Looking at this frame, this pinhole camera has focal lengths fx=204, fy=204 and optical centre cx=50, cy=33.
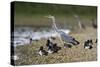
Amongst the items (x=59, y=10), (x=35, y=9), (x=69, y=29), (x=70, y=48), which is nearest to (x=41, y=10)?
(x=35, y=9)

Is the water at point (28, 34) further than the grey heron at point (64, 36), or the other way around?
the grey heron at point (64, 36)

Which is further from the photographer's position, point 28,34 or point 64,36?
point 64,36

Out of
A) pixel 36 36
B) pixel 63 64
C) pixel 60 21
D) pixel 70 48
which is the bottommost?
pixel 63 64

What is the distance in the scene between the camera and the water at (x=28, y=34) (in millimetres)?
2055

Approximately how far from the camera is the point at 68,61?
88.4 inches

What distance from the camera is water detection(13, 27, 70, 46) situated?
6.74 feet

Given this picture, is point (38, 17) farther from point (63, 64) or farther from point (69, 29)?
point (63, 64)

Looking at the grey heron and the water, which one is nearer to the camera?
the water

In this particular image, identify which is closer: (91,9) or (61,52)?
(61,52)

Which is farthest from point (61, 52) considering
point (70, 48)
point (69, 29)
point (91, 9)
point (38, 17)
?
point (91, 9)

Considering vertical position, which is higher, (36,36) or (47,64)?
(36,36)

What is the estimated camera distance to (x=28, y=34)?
6.89 ft

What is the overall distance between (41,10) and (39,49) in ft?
1.35

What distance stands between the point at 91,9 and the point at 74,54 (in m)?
0.56
